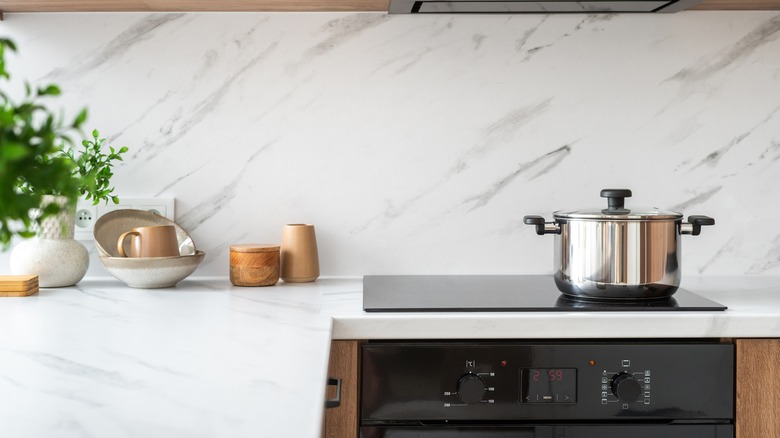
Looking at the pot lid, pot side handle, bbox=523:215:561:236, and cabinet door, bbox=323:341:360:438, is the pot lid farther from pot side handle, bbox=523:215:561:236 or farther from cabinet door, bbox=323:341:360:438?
cabinet door, bbox=323:341:360:438

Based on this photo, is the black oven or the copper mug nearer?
the black oven

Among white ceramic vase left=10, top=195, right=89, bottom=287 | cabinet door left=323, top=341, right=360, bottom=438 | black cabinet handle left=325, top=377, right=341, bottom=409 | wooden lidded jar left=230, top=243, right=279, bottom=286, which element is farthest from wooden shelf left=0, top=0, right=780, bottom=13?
black cabinet handle left=325, top=377, right=341, bottom=409

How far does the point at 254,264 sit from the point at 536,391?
0.69 meters

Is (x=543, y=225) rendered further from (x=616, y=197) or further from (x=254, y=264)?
(x=254, y=264)

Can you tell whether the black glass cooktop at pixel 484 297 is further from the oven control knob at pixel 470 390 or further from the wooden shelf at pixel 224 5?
the wooden shelf at pixel 224 5

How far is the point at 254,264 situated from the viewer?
5.70 feet

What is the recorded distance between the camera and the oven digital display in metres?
1.39

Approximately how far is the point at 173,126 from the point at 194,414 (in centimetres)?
123

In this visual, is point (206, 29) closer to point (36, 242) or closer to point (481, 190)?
point (36, 242)

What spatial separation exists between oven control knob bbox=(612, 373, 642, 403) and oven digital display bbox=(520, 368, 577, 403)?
7 centimetres

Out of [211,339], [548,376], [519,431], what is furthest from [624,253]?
[211,339]

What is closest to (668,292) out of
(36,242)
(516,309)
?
(516,309)

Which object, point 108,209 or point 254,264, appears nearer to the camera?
point 254,264

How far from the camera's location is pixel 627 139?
1935 mm
